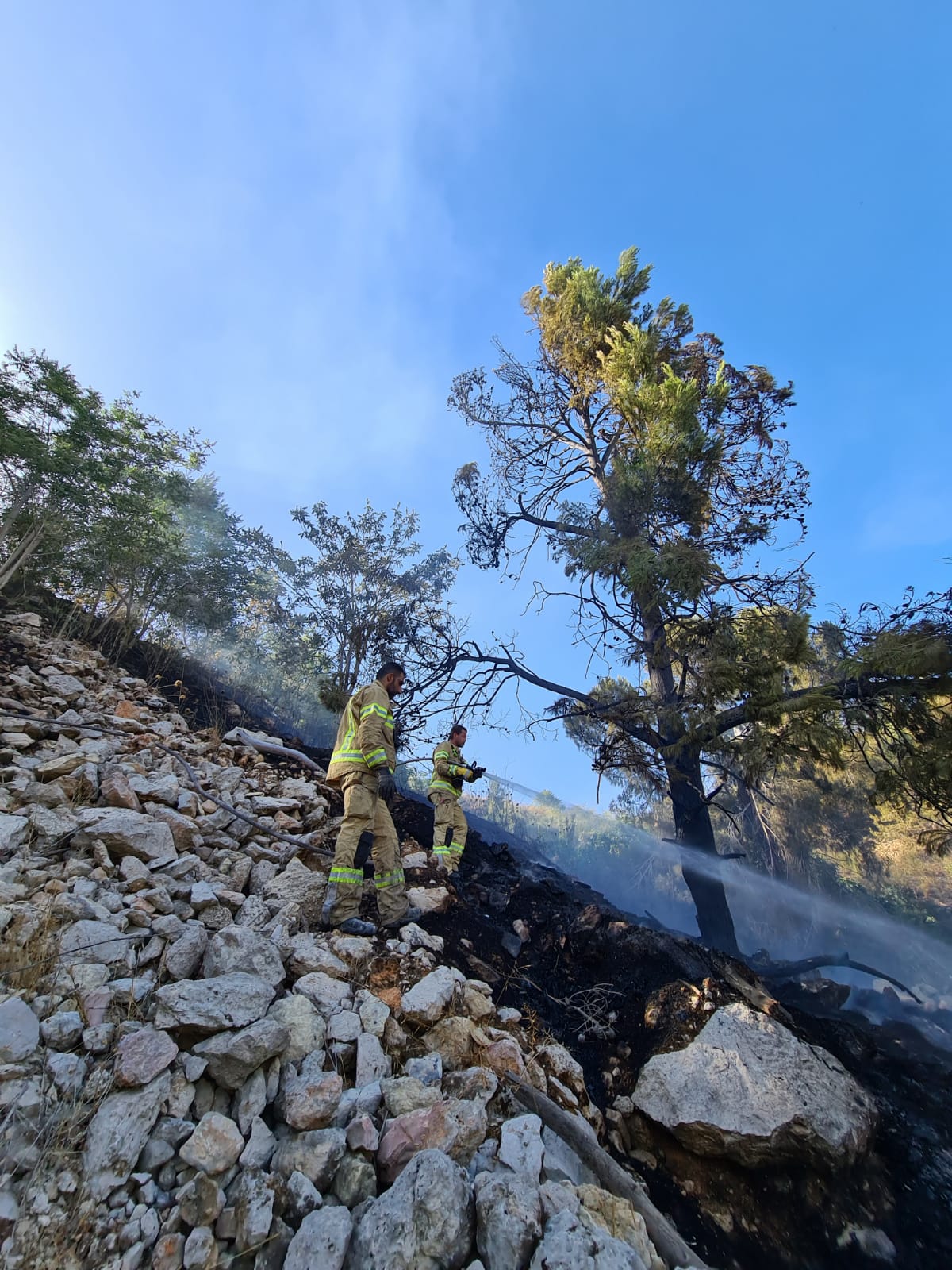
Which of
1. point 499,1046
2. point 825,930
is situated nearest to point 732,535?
point 499,1046

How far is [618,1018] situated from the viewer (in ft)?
13.4

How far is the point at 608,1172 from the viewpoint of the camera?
245 cm

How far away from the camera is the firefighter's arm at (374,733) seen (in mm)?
4430

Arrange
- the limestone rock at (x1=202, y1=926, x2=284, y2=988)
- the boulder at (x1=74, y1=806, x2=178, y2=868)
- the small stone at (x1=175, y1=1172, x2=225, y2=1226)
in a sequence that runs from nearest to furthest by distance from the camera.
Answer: the small stone at (x1=175, y1=1172, x2=225, y2=1226)
the limestone rock at (x1=202, y1=926, x2=284, y2=988)
the boulder at (x1=74, y1=806, x2=178, y2=868)

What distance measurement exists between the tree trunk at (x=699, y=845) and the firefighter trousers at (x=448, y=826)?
2984 mm

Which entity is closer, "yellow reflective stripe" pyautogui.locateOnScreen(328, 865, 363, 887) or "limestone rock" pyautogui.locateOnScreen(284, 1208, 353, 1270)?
"limestone rock" pyautogui.locateOnScreen(284, 1208, 353, 1270)

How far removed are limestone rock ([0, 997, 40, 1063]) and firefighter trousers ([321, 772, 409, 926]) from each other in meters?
2.01

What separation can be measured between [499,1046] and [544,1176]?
0.77m

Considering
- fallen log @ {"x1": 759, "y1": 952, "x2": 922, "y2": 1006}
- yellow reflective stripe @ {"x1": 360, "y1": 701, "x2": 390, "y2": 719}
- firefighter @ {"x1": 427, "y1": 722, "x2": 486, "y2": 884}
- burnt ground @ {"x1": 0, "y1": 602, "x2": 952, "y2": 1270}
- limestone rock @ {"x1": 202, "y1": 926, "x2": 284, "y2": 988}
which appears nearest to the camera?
burnt ground @ {"x1": 0, "y1": 602, "x2": 952, "y2": 1270}

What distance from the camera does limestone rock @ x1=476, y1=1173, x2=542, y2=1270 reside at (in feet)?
5.89

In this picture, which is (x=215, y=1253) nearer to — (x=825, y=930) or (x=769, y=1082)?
(x=769, y=1082)

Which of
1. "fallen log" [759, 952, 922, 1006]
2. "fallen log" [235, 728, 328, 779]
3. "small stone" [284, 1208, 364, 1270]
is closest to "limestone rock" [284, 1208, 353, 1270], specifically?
"small stone" [284, 1208, 364, 1270]

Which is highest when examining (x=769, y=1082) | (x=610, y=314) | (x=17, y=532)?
(x=610, y=314)

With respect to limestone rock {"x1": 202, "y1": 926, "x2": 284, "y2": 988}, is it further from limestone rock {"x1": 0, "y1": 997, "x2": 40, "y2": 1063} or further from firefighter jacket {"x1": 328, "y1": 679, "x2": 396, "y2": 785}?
firefighter jacket {"x1": 328, "y1": 679, "x2": 396, "y2": 785}
